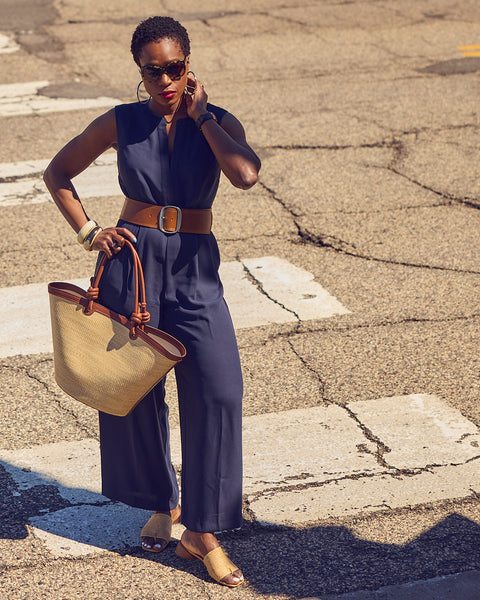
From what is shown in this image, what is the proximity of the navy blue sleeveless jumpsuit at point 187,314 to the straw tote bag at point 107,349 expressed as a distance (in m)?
0.09

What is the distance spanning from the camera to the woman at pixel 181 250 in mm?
3236

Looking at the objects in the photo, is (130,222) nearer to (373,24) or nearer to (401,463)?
(401,463)

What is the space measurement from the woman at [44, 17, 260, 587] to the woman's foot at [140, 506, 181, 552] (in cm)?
9

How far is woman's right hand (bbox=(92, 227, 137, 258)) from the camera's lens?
10.8 ft

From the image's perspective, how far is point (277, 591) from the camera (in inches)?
133

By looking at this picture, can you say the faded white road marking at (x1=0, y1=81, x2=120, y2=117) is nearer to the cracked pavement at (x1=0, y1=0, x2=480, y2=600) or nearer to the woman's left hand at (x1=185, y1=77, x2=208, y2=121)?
the cracked pavement at (x1=0, y1=0, x2=480, y2=600)

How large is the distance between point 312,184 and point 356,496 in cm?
Answer: 445

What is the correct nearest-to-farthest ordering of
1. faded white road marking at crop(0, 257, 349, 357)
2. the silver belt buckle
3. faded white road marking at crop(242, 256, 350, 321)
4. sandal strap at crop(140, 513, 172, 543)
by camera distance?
Result: the silver belt buckle
sandal strap at crop(140, 513, 172, 543)
faded white road marking at crop(0, 257, 349, 357)
faded white road marking at crop(242, 256, 350, 321)

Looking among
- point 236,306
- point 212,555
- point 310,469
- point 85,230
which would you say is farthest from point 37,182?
point 212,555

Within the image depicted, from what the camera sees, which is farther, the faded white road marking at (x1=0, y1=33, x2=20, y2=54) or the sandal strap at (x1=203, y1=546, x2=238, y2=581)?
the faded white road marking at (x1=0, y1=33, x2=20, y2=54)

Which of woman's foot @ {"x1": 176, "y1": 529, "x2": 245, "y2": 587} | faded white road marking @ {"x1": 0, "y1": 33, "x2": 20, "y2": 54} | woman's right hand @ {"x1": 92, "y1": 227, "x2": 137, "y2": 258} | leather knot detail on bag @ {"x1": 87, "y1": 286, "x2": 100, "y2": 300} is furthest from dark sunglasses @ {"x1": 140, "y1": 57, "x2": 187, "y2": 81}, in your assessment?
faded white road marking @ {"x1": 0, "y1": 33, "x2": 20, "y2": 54}

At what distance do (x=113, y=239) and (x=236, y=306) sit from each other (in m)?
2.64

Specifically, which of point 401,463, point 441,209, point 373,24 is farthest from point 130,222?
point 373,24

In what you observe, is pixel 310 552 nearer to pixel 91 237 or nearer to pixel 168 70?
pixel 91 237
